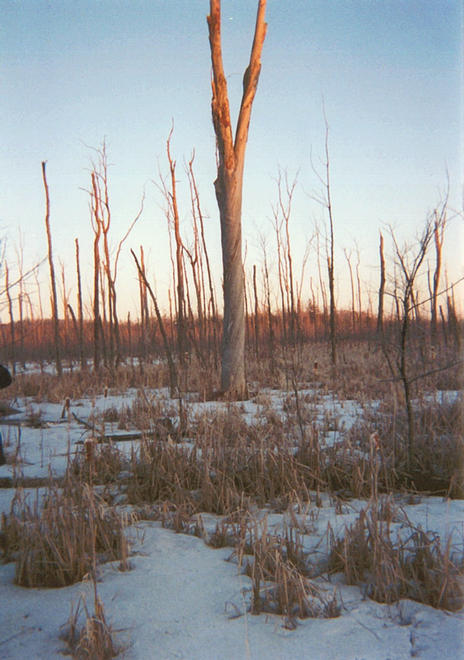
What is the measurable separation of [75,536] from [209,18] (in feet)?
23.8

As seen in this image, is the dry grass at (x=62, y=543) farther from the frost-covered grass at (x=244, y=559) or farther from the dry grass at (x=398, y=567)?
the dry grass at (x=398, y=567)

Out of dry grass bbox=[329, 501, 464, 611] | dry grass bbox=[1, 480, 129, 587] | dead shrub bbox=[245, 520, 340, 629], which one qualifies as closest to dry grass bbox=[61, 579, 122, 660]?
dry grass bbox=[1, 480, 129, 587]

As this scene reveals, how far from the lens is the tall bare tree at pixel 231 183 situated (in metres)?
6.73

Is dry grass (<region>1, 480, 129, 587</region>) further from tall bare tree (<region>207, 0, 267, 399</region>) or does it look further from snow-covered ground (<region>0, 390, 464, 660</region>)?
tall bare tree (<region>207, 0, 267, 399</region>)

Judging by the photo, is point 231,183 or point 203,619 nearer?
point 203,619

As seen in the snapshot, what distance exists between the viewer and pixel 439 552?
1760 mm

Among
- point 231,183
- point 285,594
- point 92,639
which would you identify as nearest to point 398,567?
point 285,594

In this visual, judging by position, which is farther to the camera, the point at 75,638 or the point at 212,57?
the point at 212,57

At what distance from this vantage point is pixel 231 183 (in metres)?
6.86

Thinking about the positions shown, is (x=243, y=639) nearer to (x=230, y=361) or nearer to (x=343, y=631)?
(x=343, y=631)

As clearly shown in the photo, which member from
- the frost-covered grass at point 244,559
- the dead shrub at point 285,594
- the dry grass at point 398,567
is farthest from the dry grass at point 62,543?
the dry grass at point 398,567

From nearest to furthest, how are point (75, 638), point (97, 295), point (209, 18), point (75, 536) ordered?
1. point (75, 638)
2. point (75, 536)
3. point (209, 18)
4. point (97, 295)

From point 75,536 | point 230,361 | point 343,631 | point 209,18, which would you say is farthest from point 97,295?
point 343,631

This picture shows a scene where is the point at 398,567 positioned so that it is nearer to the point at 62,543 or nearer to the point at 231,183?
the point at 62,543
